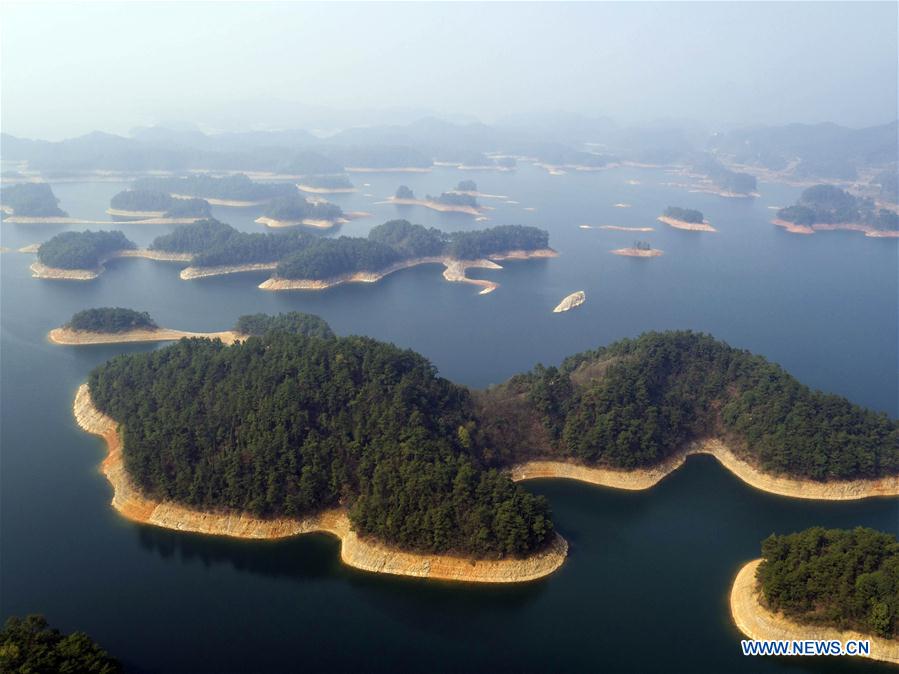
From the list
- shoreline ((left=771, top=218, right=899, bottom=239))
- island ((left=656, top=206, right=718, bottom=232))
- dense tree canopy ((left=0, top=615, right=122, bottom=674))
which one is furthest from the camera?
island ((left=656, top=206, right=718, bottom=232))

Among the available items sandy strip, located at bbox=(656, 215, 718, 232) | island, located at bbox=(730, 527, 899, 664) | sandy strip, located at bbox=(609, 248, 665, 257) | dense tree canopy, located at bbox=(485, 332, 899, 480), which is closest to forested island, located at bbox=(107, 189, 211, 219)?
sandy strip, located at bbox=(609, 248, 665, 257)

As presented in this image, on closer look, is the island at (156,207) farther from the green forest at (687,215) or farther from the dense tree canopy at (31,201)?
the green forest at (687,215)

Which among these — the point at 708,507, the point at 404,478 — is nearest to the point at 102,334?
the point at 404,478

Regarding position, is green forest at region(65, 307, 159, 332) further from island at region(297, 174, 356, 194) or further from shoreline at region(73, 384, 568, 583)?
island at region(297, 174, 356, 194)

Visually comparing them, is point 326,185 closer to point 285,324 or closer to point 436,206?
point 436,206

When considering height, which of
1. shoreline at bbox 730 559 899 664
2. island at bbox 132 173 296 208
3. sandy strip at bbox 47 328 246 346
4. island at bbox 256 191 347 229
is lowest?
shoreline at bbox 730 559 899 664

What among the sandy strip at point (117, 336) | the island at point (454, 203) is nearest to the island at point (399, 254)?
the sandy strip at point (117, 336)
